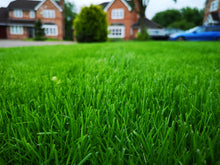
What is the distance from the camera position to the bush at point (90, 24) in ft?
40.4

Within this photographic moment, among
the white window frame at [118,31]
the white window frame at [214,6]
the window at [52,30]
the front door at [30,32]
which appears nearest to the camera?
the white window frame at [214,6]

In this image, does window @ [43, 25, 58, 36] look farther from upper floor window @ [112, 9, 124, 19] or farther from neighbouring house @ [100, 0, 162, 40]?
upper floor window @ [112, 9, 124, 19]

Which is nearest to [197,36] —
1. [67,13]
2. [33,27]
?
[33,27]

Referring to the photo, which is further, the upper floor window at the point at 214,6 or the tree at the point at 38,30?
the upper floor window at the point at 214,6

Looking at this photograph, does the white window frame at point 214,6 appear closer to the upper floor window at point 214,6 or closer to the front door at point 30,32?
the upper floor window at point 214,6

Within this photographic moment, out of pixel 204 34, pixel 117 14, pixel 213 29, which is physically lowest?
pixel 204 34

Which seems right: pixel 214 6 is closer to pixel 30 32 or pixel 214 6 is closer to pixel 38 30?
pixel 38 30

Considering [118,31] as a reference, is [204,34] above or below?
below

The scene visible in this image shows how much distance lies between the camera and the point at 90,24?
12.5 m

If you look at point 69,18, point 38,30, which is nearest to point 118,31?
point 38,30

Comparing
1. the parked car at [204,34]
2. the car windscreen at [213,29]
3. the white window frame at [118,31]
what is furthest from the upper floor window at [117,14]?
the car windscreen at [213,29]

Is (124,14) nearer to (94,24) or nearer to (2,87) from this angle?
(94,24)

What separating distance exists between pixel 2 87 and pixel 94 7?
43.3 ft

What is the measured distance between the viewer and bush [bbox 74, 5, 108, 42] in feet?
40.4
